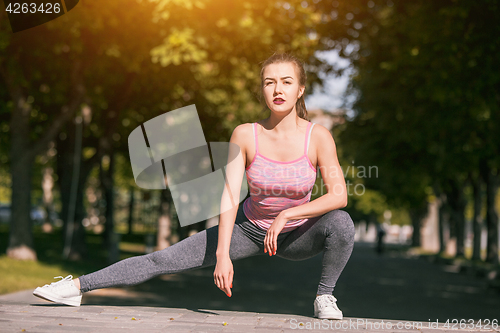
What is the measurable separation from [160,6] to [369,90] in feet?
31.6

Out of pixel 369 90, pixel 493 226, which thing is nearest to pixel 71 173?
pixel 369 90

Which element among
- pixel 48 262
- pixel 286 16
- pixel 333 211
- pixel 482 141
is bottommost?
pixel 48 262

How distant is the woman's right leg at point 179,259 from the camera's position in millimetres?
4188

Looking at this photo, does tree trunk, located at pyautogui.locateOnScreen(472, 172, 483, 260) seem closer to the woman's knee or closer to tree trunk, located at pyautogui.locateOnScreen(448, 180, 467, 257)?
tree trunk, located at pyautogui.locateOnScreen(448, 180, 467, 257)

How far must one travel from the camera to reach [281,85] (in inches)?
158

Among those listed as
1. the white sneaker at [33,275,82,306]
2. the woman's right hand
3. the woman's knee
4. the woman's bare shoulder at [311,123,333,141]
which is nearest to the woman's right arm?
the woman's right hand

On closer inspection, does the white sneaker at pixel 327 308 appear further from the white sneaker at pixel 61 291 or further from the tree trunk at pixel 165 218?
the tree trunk at pixel 165 218

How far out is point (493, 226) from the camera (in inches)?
941

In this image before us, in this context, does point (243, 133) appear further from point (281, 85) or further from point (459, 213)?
point (459, 213)

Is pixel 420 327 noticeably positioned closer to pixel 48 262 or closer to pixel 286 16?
pixel 286 16

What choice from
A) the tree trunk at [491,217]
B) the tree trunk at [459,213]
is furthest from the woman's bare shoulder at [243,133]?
the tree trunk at [459,213]

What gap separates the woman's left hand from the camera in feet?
12.3

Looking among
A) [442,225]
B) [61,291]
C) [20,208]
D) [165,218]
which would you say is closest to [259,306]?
[61,291]

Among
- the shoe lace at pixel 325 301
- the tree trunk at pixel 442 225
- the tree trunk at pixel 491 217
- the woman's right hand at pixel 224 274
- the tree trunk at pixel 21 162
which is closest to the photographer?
the woman's right hand at pixel 224 274
